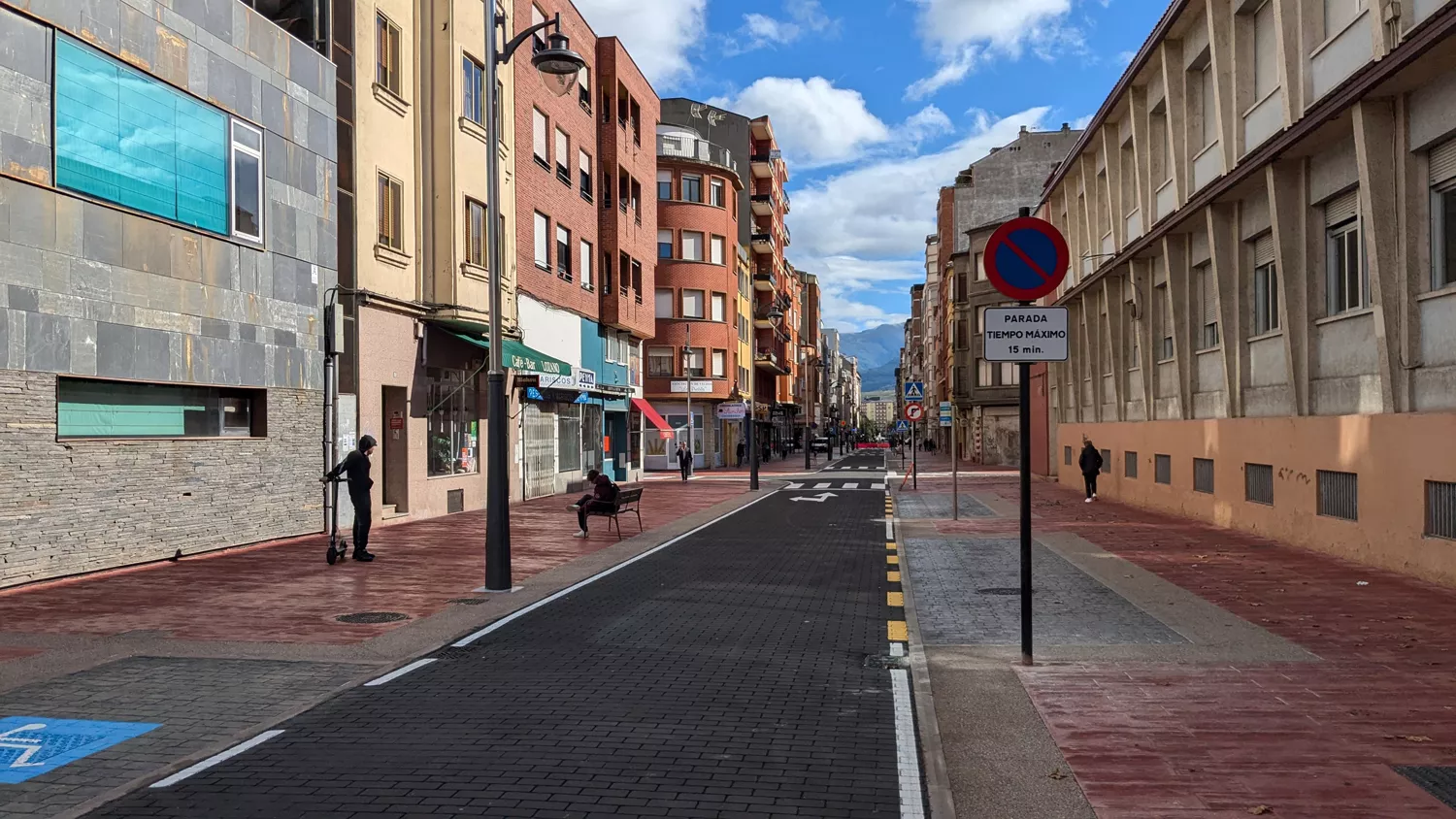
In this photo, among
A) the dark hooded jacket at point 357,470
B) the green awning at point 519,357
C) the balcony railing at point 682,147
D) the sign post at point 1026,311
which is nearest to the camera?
the sign post at point 1026,311

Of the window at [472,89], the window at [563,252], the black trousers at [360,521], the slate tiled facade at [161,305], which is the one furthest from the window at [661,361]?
the black trousers at [360,521]

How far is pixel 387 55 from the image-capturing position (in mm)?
20828

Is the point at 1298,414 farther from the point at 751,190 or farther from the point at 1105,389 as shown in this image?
the point at 751,190

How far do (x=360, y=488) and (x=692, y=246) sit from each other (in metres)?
37.6

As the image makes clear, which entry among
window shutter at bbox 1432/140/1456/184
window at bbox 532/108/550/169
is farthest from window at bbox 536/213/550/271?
window shutter at bbox 1432/140/1456/184

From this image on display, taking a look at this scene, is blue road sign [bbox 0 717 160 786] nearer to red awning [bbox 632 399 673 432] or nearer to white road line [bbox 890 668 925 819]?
white road line [bbox 890 668 925 819]

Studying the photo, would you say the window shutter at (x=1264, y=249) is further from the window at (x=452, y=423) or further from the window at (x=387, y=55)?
the window at (x=387, y=55)

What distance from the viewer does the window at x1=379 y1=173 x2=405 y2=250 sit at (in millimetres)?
20203

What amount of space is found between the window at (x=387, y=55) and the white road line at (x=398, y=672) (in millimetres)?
14908

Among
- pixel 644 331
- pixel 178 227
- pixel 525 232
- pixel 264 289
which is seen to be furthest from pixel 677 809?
pixel 644 331

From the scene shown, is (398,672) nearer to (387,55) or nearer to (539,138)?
(387,55)

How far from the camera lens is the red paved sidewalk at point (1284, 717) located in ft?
16.1

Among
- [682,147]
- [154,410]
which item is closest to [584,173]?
[682,147]

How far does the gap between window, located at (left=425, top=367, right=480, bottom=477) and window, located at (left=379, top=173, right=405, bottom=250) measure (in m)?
2.82
